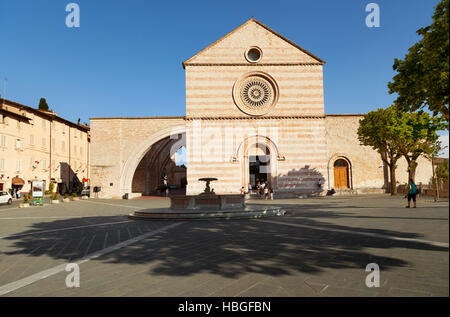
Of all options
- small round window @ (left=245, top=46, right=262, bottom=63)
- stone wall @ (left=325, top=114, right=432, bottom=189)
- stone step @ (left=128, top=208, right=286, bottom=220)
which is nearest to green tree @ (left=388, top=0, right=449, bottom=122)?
stone step @ (left=128, top=208, right=286, bottom=220)

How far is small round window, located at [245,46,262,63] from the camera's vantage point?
25938 millimetres

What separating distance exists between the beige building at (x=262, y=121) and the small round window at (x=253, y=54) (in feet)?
0.31

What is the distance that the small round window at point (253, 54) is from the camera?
1021 inches

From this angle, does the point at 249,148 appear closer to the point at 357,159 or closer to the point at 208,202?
the point at 357,159

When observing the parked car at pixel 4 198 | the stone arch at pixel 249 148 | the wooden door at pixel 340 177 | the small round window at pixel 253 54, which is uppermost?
the small round window at pixel 253 54

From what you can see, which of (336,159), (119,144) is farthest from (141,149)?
(336,159)

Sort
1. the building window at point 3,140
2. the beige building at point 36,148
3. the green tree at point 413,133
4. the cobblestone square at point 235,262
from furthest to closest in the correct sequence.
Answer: the beige building at point 36,148, the building window at point 3,140, the green tree at point 413,133, the cobblestone square at point 235,262

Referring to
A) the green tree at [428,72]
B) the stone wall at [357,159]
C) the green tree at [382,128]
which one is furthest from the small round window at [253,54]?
the green tree at [428,72]

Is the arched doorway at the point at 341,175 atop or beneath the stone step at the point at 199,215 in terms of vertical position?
atop

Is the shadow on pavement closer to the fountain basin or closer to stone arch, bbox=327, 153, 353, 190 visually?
the fountain basin

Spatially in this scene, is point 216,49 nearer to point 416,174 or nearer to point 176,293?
point 416,174

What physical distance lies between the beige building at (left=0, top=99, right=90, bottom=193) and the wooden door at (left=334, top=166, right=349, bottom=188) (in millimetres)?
34837

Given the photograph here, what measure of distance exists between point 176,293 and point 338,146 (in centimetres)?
2639

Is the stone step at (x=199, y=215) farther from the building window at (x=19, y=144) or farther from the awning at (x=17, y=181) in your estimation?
the building window at (x=19, y=144)
